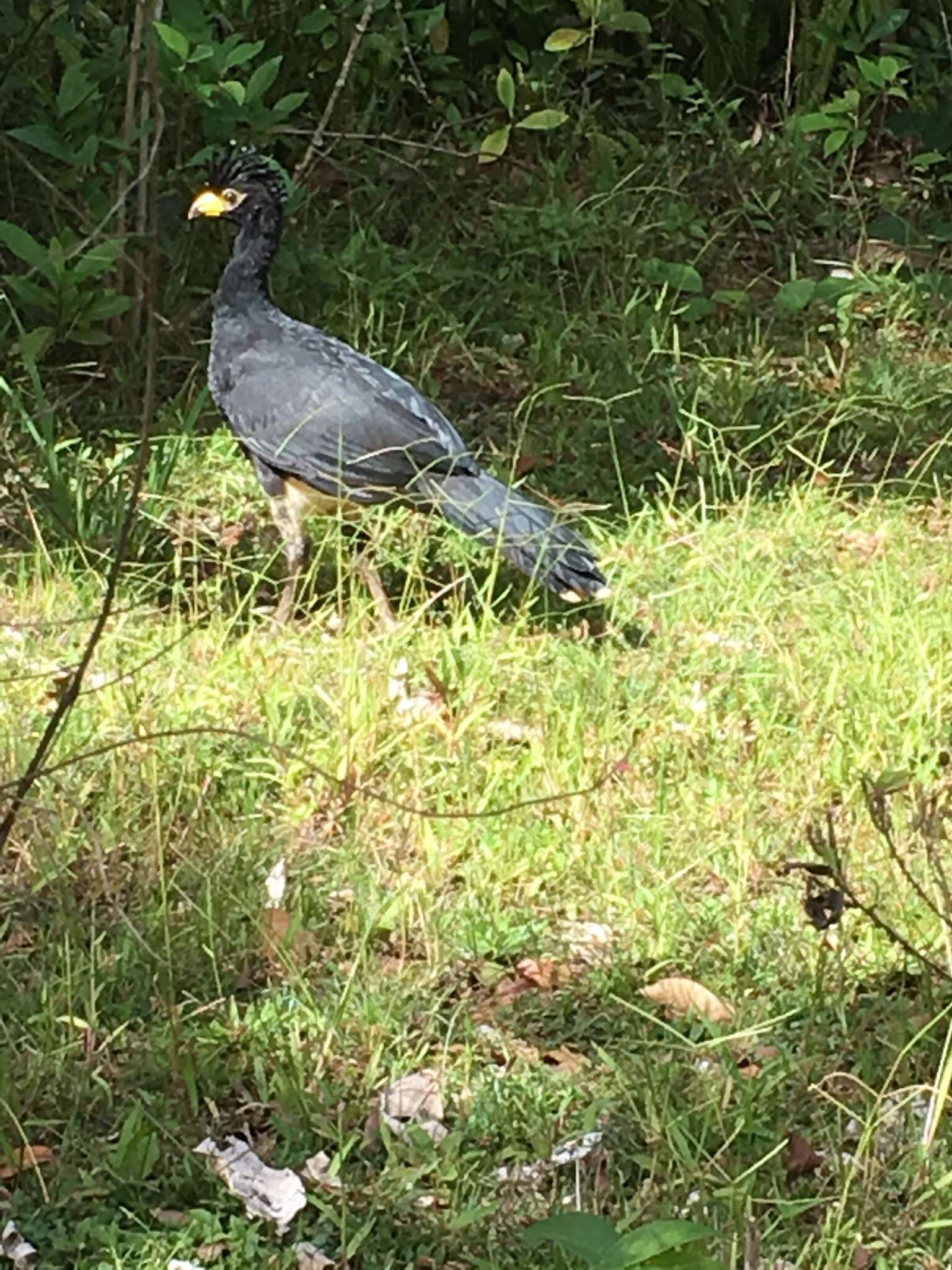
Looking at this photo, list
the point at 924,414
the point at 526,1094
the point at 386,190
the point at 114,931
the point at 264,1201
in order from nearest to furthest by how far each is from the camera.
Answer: the point at 264,1201 < the point at 526,1094 < the point at 114,931 < the point at 924,414 < the point at 386,190

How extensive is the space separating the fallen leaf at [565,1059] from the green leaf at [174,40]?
4121 millimetres

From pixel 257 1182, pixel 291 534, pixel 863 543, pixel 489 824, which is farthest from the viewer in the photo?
pixel 863 543

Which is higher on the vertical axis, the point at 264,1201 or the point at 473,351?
the point at 264,1201

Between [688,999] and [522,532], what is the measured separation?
181 centimetres

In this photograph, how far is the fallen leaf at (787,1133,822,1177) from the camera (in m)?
3.18

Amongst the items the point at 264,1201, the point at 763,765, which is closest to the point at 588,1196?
the point at 264,1201

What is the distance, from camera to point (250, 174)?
5.99m

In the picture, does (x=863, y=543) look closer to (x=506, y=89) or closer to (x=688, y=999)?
(x=688, y=999)

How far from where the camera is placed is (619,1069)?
11.3ft

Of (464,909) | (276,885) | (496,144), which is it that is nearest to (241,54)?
(496,144)

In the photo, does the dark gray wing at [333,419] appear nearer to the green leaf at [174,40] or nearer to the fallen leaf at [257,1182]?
the green leaf at [174,40]

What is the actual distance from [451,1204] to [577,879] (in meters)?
1.05

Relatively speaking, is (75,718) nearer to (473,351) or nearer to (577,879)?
(577,879)

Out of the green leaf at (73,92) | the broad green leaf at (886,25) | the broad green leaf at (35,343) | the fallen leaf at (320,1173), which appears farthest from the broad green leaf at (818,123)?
the fallen leaf at (320,1173)
